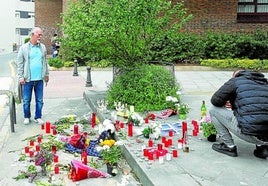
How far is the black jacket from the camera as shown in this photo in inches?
202

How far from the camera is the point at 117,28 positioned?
8.84 metres

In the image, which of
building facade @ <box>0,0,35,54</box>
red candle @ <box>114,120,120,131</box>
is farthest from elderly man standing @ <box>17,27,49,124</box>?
building facade @ <box>0,0,35,54</box>

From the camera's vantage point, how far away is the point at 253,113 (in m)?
5.15

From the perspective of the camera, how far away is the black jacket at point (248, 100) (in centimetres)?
512

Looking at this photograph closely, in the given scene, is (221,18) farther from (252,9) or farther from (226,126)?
(226,126)

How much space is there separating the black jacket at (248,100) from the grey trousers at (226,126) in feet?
0.32

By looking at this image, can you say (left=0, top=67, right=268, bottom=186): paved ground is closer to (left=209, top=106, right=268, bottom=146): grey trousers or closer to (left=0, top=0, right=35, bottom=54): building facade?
(left=209, top=106, right=268, bottom=146): grey trousers

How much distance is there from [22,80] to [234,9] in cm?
1601

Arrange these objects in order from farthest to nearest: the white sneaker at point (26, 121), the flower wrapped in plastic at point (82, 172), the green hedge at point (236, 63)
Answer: the green hedge at point (236, 63) → the white sneaker at point (26, 121) → the flower wrapped in plastic at point (82, 172)

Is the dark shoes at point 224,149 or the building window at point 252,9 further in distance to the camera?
the building window at point 252,9

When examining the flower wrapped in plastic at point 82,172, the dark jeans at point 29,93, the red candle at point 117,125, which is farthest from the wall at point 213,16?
the flower wrapped in plastic at point 82,172

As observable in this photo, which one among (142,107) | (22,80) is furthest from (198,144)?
(22,80)

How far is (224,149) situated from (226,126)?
34 cm

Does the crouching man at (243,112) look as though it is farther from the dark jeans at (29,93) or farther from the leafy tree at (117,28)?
the dark jeans at (29,93)
